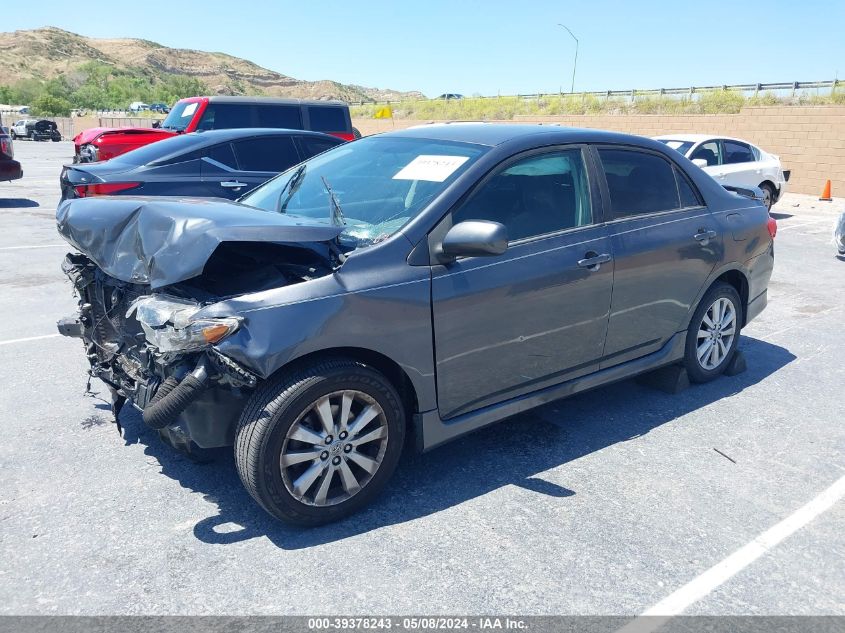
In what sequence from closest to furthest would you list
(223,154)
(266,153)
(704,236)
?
(704,236)
(223,154)
(266,153)

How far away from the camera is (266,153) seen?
888 centimetres

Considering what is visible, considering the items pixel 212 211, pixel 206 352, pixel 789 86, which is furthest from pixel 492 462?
pixel 789 86

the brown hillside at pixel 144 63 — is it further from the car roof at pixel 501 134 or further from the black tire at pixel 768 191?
the car roof at pixel 501 134

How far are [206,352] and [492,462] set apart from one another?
67.8 inches

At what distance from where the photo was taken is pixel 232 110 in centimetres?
1341

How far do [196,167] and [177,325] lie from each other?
593 centimetres

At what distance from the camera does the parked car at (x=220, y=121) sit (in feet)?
40.3

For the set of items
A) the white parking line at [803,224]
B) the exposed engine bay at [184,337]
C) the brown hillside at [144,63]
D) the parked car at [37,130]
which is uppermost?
the brown hillside at [144,63]

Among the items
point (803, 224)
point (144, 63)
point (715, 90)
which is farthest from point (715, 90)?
point (144, 63)

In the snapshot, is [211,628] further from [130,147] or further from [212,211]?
[130,147]

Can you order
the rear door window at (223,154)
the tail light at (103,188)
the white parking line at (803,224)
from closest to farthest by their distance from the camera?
the tail light at (103,188) < the rear door window at (223,154) < the white parking line at (803,224)

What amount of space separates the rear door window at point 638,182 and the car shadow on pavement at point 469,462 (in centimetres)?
131

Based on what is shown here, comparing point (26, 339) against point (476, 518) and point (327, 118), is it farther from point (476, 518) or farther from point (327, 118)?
point (327, 118)

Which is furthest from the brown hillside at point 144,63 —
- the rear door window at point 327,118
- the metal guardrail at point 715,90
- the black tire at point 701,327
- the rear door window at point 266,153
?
the black tire at point 701,327
